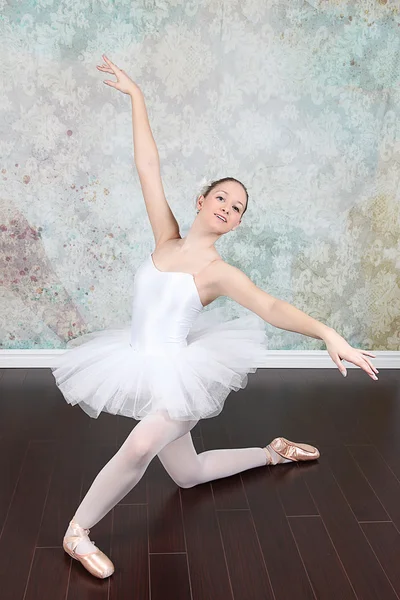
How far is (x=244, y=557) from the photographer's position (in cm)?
220

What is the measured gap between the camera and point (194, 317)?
2.33 metres

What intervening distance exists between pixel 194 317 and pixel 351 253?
1644 mm

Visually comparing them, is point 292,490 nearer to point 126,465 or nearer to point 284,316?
point 126,465

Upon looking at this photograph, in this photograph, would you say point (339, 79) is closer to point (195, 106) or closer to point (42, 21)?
point (195, 106)

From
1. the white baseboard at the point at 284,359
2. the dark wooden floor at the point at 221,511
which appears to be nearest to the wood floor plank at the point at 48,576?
the dark wooden floor at the point at 221,511

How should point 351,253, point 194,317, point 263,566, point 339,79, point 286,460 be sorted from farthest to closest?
point 351,253 → point 339,79 → point 286,460 → point 194,317 → point 263,566

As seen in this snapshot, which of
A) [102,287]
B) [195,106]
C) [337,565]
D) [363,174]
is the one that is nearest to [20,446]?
[102,287]

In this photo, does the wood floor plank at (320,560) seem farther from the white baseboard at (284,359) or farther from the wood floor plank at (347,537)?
the white baseboard at (284,359)

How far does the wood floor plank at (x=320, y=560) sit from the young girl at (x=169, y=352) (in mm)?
402

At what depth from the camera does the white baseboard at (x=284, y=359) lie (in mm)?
3627

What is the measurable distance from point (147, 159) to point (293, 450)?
4.34ft

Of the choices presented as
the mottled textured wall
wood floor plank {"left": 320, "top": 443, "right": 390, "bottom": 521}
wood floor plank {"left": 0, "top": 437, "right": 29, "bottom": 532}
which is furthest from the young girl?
the mottled textured wall

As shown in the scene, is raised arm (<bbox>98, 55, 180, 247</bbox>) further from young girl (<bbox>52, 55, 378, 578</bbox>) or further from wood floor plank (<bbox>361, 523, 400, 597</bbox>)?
wood floor plank (<bbox>361, 523, 400, 597</bbox>)

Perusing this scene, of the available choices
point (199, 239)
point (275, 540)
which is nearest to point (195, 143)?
point (199, 239)
